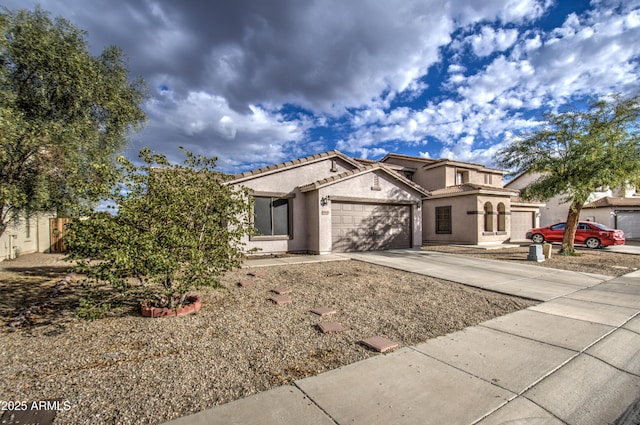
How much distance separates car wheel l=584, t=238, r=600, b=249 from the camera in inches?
645

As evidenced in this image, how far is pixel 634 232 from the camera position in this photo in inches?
942

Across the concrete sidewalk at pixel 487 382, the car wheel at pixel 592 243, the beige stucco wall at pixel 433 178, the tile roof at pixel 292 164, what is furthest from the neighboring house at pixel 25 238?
the car wheel at pixel 592 243

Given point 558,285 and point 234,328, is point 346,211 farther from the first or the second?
point 234,328

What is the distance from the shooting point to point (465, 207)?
1758cm

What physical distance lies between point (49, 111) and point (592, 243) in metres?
25.4

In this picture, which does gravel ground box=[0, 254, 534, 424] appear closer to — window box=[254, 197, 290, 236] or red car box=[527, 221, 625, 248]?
window box=[254, 197, 290, 236]

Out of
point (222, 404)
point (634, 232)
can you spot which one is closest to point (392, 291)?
point (222, 404)

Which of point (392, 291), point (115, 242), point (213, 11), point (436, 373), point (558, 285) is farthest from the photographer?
point (213, 11)

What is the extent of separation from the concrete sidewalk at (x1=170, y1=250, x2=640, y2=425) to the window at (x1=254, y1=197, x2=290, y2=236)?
368 inches

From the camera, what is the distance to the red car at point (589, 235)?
16.0m

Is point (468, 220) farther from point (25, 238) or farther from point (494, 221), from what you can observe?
point (25, 238)

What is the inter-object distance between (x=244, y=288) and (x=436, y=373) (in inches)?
189

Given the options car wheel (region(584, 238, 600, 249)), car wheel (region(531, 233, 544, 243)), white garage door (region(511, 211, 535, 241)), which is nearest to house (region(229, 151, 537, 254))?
car wheel (region(531, 233, 544, 243))

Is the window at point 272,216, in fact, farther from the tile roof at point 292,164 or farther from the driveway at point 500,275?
the driveway at point 500,275
